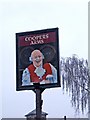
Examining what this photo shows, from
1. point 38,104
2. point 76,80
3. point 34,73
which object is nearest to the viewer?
point 38,104

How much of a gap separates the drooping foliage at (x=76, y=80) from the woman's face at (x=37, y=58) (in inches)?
98.6

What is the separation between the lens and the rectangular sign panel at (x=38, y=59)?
28.1 ft

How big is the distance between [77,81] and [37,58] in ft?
10.1

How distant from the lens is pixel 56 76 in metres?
8.57

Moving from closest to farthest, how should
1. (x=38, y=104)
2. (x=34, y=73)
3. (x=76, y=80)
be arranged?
(x=38, y=104), (x=34, y=73), (x=76, y=80)

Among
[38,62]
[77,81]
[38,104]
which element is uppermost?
[38,62]

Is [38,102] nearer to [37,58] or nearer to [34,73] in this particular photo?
[34,73]

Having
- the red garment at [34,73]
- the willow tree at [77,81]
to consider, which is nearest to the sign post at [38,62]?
the red garment at [34,73]

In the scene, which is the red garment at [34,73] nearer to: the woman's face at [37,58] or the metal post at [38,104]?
the woman's face at [37,58]

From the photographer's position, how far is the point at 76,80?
38.0 feet

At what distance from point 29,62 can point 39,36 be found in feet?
2.06

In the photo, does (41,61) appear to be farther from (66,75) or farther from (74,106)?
(74,106)

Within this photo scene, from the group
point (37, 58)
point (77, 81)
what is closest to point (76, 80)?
point (77, 81)

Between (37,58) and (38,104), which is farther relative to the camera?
(37,58)
